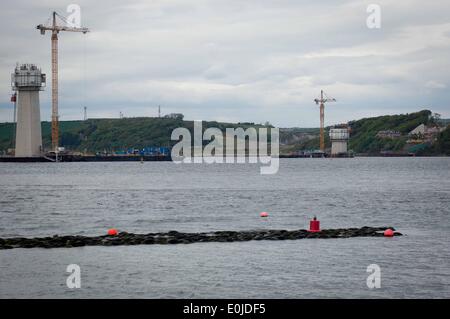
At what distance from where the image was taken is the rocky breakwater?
49.8 metres

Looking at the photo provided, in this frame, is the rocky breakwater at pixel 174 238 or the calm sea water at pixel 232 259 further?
the rocky breakwater at pixel 174 238

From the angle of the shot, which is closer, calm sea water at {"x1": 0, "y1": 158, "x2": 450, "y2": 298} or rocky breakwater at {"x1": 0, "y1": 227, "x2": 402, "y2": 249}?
calm sea water at {"x1": 0, "y1": 158, "x2": 450, "y2": 298}

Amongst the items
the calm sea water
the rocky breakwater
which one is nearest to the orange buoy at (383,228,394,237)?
the rocky breakwater

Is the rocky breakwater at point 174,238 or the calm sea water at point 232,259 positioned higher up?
the rocky breakwater at point 174,238

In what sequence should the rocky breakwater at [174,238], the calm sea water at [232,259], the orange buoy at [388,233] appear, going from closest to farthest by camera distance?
1. the calm sea water at [232,259]
2. the rocky breakwater at [174,238]
3. the orange buoy at [388,233]

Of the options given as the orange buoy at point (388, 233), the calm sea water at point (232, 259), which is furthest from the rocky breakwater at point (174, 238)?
the calm sea water at point (232, 259)

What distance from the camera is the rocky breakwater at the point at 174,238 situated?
49.8 m

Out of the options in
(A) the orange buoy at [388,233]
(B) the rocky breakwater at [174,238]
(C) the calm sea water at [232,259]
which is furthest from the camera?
(A) the orange buoy at [388,233]

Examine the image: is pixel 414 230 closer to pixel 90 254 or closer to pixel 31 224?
pixel 90 254

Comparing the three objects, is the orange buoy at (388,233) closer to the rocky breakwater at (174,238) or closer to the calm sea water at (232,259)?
the rocky breakwater at (174,238)

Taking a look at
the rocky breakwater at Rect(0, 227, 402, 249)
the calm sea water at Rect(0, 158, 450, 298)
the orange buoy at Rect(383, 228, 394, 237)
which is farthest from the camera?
the orange buoy at Rect(383, 228, 394, 237)

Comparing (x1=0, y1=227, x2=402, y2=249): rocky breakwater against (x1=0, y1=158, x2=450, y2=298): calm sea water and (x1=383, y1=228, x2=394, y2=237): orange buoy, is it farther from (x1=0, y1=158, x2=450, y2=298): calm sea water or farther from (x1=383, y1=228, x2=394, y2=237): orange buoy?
(x1=0, y1=158, x2=450, y2=298): calm sea water

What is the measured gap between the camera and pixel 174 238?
52156mm
